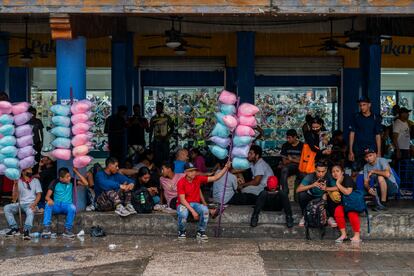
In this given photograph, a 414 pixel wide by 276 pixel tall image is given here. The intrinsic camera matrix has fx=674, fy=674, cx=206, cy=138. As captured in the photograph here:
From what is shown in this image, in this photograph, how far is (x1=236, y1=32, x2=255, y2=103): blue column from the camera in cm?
1559

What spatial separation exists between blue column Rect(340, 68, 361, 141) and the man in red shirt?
25.9ft

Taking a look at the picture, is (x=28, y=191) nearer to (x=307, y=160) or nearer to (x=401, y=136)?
(x=307, y=160)

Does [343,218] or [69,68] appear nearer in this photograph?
[343,218]

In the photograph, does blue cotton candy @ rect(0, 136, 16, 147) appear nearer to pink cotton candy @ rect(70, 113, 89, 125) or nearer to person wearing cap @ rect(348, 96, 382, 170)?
pink cotton candy @ rect(70, 113, 89, 125)

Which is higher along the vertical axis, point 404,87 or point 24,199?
point 404,87

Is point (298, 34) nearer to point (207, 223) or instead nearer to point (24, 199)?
point (207, 223)

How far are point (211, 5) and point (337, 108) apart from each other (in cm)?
889

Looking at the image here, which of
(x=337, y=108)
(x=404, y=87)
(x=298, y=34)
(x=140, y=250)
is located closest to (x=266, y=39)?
(x=298, y=34)

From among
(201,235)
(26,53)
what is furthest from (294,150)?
(26,53)

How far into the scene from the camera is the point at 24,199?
398 inches

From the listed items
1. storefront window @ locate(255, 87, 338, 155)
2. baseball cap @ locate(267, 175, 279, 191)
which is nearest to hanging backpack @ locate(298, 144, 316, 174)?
baseball cap @ locate(267, 175, 279, 191)

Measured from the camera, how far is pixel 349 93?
1736 centimetres

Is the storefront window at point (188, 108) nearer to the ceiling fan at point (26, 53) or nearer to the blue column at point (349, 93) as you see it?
the ceiling fan at point (26, 53)

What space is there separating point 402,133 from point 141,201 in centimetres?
653
